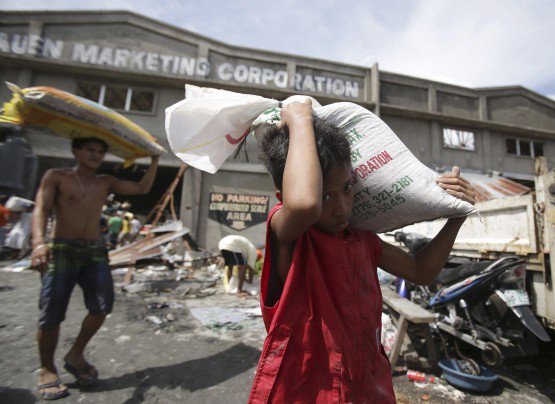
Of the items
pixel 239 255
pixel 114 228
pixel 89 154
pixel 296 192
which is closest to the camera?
pixel 296 192

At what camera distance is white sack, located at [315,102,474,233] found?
1.07 m

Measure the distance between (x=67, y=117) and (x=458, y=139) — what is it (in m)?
12.7

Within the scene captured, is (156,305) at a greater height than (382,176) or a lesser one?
lesser

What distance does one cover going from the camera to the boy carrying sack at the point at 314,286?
2.74 feet

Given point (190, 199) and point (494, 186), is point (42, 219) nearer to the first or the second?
point (190, 199)

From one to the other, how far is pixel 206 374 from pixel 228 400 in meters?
0.42

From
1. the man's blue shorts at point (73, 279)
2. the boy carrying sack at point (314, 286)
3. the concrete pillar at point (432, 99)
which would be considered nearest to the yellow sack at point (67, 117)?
the man's blue shorts at point (73, 279)

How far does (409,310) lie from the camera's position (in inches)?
112

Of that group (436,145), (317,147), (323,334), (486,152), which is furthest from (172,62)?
(486,152)

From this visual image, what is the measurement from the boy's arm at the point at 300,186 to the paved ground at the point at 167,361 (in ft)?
6.90

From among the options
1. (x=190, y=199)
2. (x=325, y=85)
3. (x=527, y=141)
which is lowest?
(x=190, y=199)

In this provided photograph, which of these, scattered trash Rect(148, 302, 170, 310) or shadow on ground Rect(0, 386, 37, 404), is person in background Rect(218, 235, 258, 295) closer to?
scattered trash Rect(148, 302, 170, 310)

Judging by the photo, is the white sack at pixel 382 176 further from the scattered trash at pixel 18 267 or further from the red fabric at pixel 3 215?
the scattered trash at pixel 18 267

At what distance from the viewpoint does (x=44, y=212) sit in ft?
7.61
